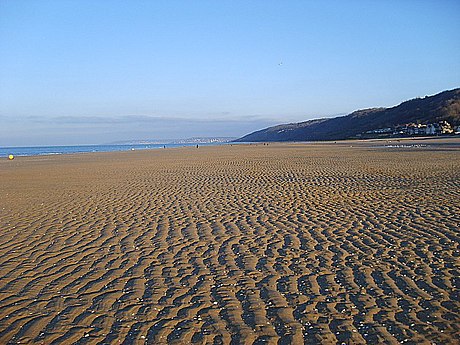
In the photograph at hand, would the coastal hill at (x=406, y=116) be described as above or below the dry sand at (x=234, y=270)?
above

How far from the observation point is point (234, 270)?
6.01 m

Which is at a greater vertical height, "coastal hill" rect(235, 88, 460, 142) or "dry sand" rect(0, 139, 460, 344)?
"coastal hill" rect(235, 88, 460, 142)

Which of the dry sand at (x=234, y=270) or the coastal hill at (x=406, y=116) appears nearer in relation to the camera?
the dry sand at (x=234, y=270)

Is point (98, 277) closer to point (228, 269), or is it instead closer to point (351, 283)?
point (228, 269)

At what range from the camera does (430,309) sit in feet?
Result: 15.0

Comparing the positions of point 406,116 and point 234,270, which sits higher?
point 406,116

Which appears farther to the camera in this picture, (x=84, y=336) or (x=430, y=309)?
(x=430, y=309)

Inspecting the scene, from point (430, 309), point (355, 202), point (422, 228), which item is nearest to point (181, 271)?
point (430, 309)

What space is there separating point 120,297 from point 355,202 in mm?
7526

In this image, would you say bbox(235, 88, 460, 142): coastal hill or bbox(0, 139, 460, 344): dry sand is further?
bbox(235, 88, 460, 142): coastal hill

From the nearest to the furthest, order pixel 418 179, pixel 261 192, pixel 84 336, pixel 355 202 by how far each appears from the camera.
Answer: pixel 84 336
pixel 355 202
pixel 261 192
pixel 418 179

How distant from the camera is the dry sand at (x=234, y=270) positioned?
4246 millimetres

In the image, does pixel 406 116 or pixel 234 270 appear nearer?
pixel 234 270

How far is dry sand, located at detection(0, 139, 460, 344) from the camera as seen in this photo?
4.25 metres
